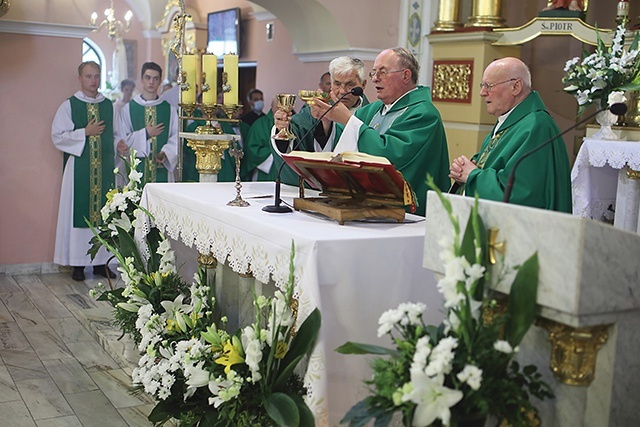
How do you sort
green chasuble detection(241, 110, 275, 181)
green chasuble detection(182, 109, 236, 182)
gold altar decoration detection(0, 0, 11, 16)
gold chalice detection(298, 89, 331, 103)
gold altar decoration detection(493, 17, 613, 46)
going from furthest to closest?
green chasuble detection(241, 110, 275, 181) → green chasuble detection(182, 109, 236, 182) → gold altar decoration detection(493, 17, 613, 46) → gold altar decoration detection(0, 0, 11, 16) → gold chalice detection(298, 89, 331, 103)

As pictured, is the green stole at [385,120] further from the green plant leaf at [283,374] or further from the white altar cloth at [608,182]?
the white altar cloth at [608,182]

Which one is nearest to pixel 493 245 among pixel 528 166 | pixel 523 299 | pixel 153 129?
pixel 523 299

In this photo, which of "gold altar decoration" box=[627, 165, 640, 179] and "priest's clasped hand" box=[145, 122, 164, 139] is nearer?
"gold altar decoration" box=[627, 165, 640, 179]

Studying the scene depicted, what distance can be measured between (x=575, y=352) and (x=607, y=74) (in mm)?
4191

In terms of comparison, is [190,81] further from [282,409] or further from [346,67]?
[282,409]

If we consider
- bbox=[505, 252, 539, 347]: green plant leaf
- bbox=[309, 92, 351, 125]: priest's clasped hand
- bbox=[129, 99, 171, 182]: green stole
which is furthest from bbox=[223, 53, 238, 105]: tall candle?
bbox=[129, 99, 171, 182]: green stole

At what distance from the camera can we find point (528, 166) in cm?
345

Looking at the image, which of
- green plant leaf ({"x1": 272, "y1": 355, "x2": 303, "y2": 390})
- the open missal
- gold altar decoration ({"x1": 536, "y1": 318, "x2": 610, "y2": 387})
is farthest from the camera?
the open missal

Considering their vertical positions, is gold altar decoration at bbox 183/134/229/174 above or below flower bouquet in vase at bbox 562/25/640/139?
below

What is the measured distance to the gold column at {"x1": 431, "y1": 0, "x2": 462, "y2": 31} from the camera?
8.09m

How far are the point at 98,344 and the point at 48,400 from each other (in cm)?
100

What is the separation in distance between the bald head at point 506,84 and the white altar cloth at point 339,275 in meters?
0.88

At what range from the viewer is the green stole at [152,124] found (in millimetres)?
7594

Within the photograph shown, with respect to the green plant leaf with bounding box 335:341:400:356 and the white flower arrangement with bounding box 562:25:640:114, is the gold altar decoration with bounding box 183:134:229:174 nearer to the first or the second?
the green plant leaf with bounding box 335:341:400:356
